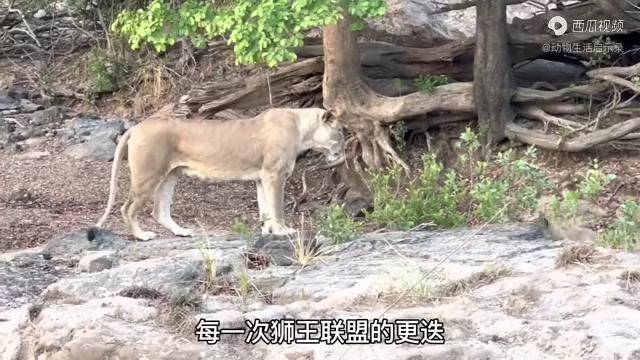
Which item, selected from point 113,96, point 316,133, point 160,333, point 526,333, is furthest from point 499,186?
point 113,96

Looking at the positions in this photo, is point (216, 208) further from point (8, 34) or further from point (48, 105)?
point (8, 34)

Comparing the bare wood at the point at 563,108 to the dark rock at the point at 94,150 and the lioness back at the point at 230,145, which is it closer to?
the lioness back at the point at 230,145

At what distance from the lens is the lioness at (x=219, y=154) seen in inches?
345

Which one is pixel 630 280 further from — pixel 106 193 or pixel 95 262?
pixel 106 193

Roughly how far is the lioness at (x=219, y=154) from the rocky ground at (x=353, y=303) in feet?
6.24

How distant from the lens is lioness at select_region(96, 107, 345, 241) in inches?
345

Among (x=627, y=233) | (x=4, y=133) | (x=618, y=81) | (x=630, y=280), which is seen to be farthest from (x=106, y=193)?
(x=630, y=280)

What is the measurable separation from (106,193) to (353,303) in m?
6.21

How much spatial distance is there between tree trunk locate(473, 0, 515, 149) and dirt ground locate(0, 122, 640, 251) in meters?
0.57

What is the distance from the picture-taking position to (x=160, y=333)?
5.48 meters

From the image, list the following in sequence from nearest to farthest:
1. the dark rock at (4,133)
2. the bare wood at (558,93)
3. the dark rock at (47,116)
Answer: the bare wood at (558,93)
the dark rock at (4,133)
the dark rock at (47,116)

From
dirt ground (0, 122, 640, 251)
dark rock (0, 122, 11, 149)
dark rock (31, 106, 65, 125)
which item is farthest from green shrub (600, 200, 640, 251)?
dark rock (31, 106, 65, 125)

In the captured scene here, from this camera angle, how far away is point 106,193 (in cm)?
1141

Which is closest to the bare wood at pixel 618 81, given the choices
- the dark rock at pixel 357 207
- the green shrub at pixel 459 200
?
the green shrub at pixel 459 200
